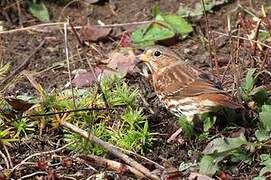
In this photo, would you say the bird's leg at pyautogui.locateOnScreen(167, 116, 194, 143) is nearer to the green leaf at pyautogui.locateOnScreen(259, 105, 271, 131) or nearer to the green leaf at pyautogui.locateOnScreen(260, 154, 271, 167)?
the green leaf at pyautogui.locateOnScreen(259, 105, 271, 131)

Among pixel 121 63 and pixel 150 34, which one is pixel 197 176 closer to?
pixel 121 63

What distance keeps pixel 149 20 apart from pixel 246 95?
2.00m

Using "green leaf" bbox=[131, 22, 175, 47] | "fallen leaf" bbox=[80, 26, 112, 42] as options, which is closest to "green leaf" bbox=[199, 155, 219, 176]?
"green leaf" bbox=[131, 22, 175, 47]

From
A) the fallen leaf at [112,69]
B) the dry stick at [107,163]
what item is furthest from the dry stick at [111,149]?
the fallen leaf at [112,69]

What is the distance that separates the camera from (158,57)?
5371 millimetres

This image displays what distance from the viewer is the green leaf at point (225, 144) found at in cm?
423

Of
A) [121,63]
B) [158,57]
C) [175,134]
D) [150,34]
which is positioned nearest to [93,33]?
[150,34]

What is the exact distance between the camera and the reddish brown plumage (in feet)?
15.2

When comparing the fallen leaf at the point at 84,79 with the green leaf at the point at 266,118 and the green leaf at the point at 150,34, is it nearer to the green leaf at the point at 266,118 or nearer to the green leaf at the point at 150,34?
the green leaf at the point at 150,34

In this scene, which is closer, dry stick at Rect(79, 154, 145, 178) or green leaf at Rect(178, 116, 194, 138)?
dry stick at Rect(79, 154, 145, 178)

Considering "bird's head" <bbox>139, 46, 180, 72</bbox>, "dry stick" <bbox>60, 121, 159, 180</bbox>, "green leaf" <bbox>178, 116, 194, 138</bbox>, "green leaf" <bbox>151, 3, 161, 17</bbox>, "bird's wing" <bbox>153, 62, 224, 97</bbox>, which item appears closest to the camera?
"dry stick" <bbox>60, 121, 159, 180</bbox>

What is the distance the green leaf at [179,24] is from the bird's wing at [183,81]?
104cm

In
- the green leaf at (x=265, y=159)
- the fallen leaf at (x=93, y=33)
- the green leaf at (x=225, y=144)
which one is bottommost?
the green leaf at (x=265, y=159)

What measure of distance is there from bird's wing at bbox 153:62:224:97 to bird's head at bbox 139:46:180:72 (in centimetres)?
6
